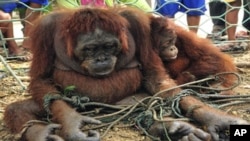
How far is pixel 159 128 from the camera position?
2572 millimetres

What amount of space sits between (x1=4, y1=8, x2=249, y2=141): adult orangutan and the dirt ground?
103 mm

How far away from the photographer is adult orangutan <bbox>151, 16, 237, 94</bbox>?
311 centimetres

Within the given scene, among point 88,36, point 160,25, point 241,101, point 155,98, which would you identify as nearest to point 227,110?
point 241,101

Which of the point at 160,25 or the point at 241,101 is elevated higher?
the point at 160,25

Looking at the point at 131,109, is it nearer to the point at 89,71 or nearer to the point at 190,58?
the point at 89,71

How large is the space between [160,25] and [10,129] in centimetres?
98

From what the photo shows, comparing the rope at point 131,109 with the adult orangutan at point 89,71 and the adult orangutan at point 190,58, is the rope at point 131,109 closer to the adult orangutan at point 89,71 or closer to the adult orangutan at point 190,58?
the adult orangutan at point 89,71

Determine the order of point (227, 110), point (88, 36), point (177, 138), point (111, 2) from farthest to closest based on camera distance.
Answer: point (111, 2)
point (227, 110)
point (88, 36)
point (177, 138)

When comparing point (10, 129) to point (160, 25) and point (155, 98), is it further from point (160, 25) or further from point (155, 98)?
point (160, 25)

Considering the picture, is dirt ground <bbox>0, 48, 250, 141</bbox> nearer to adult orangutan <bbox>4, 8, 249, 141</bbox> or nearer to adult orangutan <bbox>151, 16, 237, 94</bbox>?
adult orangutan <bbox>4, 8, 249, 141</bbox>

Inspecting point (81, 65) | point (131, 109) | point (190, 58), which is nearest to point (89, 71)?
point (81, 65)

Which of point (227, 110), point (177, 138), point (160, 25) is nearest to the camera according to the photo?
point (177, 138)

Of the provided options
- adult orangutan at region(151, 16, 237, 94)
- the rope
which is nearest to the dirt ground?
the rope

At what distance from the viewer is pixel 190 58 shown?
127 inches
